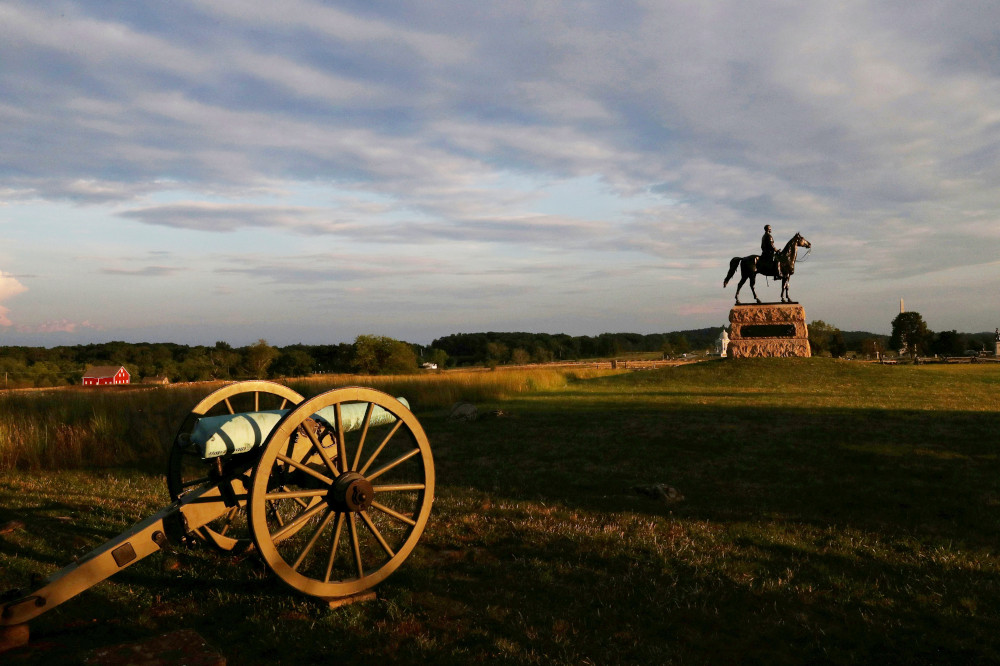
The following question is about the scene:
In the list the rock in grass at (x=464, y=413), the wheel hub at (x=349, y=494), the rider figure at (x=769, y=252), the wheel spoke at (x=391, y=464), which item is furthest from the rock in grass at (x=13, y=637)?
the rider figure at (x=769, y=252)

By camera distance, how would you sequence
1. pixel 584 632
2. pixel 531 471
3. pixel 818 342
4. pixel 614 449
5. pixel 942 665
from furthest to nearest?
pixel 818 342
pixel 614 449
pixel 531 471
pixel 584 632
pixel 942 665

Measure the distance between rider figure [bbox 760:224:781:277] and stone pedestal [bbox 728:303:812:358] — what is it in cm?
202

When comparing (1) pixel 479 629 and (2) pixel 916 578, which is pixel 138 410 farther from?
(2) pixel 916 578

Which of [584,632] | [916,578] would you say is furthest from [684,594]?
[916,578]

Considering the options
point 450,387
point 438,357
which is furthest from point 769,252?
point 438,357

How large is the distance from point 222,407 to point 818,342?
210ft

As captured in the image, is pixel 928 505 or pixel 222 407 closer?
pixel 928 505

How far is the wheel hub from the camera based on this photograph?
4.73m

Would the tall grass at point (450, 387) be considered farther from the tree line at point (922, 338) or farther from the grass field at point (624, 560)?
the tree line at point (922, 338)

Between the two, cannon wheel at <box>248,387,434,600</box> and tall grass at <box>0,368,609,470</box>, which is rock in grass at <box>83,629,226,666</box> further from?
tall grass at <box>0,368,609,470</box>

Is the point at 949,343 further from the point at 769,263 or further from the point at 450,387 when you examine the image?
the point at 450,387

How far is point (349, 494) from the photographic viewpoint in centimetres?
473

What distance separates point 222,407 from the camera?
14.3 meters

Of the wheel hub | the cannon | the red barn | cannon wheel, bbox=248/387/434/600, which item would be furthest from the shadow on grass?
the red barn
